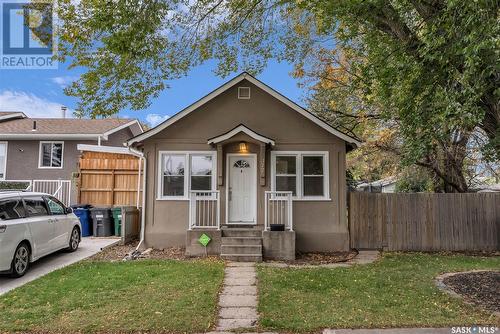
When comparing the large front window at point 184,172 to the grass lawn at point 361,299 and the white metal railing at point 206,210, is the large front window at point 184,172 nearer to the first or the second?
the white metal railing at point 206,210

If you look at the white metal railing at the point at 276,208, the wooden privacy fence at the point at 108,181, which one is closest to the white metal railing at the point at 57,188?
the wooden privacy fence at the point at 108,181

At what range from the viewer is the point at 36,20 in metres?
7.68

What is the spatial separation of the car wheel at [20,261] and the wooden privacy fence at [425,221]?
8.35 metres

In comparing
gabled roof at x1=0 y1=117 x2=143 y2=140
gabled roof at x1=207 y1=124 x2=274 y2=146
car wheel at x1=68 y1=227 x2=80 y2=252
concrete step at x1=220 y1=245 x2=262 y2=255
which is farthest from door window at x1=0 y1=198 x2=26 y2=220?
gabled roof at x1=0 y1=117 x2=143 y2=140

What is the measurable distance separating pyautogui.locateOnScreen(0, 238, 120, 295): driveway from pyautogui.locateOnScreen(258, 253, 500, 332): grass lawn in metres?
4.64

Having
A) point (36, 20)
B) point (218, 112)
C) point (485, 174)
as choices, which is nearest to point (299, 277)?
point (218, 112)

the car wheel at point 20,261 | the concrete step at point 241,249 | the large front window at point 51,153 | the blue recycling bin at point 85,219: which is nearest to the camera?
the car wheel at point 20,261

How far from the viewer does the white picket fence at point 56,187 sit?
48.7 feet

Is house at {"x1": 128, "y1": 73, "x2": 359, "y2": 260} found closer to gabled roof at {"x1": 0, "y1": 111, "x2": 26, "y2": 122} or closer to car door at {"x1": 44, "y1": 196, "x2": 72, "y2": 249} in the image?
car door at {"x1": 44, "y1": 196, "x2": 72, "y2": 249}

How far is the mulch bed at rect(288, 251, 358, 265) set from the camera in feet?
30.2

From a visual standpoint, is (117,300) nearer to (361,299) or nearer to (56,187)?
(361,299)

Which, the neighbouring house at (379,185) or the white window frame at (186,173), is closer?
the white window frame at (186,173)

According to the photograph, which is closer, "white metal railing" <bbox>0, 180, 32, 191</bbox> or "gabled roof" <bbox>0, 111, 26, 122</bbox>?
"white metal railing" <bbox>0, 180, 32, 191</bbox>

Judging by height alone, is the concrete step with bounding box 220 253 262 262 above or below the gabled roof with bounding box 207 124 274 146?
below
